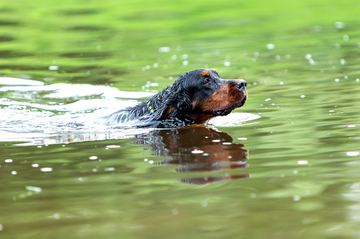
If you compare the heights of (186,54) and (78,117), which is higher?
(186,54)

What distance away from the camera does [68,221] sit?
4.62m

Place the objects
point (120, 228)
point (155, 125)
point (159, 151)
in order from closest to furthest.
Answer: point (120, 228) < point (159, 151) < point (155, 125)

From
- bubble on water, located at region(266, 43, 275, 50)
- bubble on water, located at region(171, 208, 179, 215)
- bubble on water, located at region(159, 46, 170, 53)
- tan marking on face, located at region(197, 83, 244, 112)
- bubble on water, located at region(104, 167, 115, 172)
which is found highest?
bubble on water, located at region(159, 46, 170, 53)

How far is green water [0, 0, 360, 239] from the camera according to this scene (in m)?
4.47

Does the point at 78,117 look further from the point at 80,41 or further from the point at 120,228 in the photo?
the point at 80,41

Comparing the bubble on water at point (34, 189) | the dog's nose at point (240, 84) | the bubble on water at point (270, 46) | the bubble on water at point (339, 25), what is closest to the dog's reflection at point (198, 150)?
the dog's nose at point (240, 84)

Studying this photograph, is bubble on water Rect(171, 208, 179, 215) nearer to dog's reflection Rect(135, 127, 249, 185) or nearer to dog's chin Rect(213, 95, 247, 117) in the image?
dog's reflection Rect(135, 127, 249, 185)

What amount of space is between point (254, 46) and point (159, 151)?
13.2 m

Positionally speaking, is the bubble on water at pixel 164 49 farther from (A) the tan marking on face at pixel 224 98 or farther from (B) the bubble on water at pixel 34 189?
(B) the bubble on water at pixel 34 189

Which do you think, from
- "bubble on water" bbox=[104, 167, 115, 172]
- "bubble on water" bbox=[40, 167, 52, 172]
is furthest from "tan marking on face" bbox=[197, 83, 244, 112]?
"bubble on water" bbox=[40, 167, 52, 172]

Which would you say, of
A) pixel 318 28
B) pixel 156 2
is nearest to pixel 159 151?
pixel 318 28

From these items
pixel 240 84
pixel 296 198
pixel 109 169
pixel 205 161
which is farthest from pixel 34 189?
pixel 240 84

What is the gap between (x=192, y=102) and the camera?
8945 mm

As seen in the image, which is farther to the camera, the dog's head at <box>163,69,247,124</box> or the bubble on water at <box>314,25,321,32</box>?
the bubble on water at <box>314,25,321,32</box>
